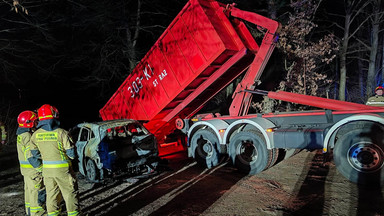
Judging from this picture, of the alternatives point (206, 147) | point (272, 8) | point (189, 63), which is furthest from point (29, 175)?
point (272, 8)

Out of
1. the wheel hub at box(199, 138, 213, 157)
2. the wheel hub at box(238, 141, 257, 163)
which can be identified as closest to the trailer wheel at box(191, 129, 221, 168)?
the wheel hub at box(199, 138, 213, 157)

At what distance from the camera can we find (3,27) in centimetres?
1041

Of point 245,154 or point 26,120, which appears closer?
point 26,120

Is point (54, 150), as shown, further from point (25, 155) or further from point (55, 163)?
point (25, 155)

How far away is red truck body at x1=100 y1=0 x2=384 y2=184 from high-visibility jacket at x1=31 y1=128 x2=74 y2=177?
347 cm

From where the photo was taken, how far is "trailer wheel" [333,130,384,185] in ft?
14.5

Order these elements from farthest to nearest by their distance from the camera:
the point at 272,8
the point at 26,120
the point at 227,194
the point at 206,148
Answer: the point at 272,8, the point at 206,148, the point at 227,194, the point at 26,120

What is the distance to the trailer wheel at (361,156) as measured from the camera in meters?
4.41

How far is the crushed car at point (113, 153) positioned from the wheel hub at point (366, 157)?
4.24 metres

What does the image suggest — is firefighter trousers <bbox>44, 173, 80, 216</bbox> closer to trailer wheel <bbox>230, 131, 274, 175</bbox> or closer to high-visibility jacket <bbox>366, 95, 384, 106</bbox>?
trailer wheel <bbox>230, 131, 274, 175</bbox>

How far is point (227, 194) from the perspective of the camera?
4484mm

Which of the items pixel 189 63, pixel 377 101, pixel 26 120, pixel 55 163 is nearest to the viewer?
pixel 55 163

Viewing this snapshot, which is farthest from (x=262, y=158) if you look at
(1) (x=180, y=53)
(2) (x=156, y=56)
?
(2) (x=156, y=56)

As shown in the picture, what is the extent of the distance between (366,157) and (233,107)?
10.2 feet
